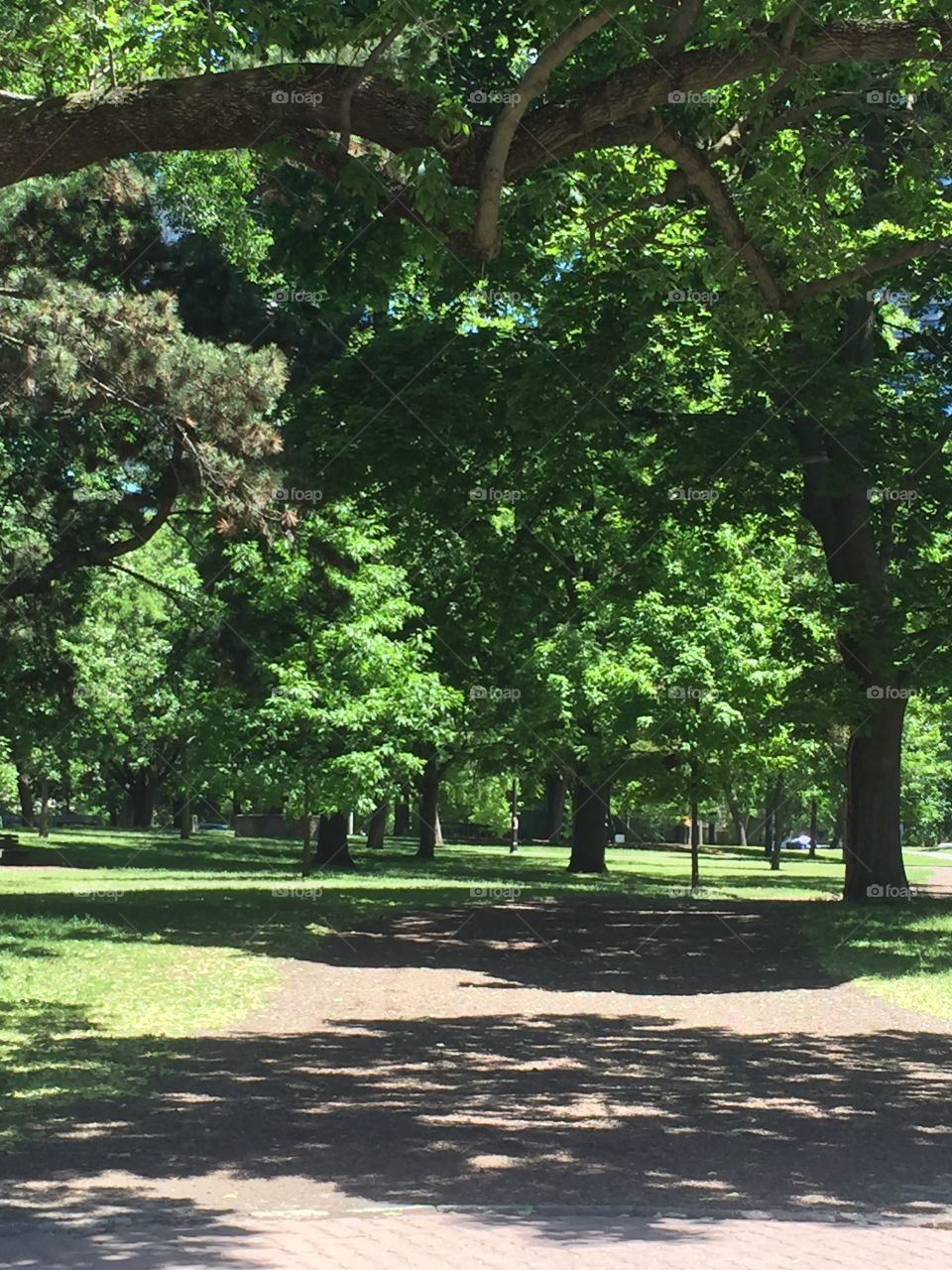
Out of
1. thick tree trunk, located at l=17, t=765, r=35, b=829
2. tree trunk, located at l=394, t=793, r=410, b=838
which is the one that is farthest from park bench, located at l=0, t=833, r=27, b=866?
tree trunk, located at l=394, t=793, r=410, b=838

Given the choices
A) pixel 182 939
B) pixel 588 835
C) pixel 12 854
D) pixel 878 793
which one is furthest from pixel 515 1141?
pixel 12 854

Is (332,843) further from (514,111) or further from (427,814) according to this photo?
(514,111)

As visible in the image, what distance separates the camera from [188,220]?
23.0 meters

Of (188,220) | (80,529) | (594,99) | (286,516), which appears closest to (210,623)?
(80,529)

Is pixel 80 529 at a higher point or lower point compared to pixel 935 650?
higher

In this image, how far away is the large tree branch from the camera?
25.4 feet

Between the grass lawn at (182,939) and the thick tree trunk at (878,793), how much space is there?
0.95m

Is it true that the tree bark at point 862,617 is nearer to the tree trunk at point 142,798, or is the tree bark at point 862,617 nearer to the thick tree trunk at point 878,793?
the thick tree trunk at point 878,793

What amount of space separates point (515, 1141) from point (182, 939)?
11.5m

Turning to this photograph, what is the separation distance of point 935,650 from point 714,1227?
1622 centimetres

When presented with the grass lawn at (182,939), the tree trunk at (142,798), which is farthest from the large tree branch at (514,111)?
the tree trunk at (142,798)

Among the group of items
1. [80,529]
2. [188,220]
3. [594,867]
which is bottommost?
[594,867]

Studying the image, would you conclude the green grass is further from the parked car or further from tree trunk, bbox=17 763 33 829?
the parked car

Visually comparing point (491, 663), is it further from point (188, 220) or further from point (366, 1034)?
point (366, 1034)
